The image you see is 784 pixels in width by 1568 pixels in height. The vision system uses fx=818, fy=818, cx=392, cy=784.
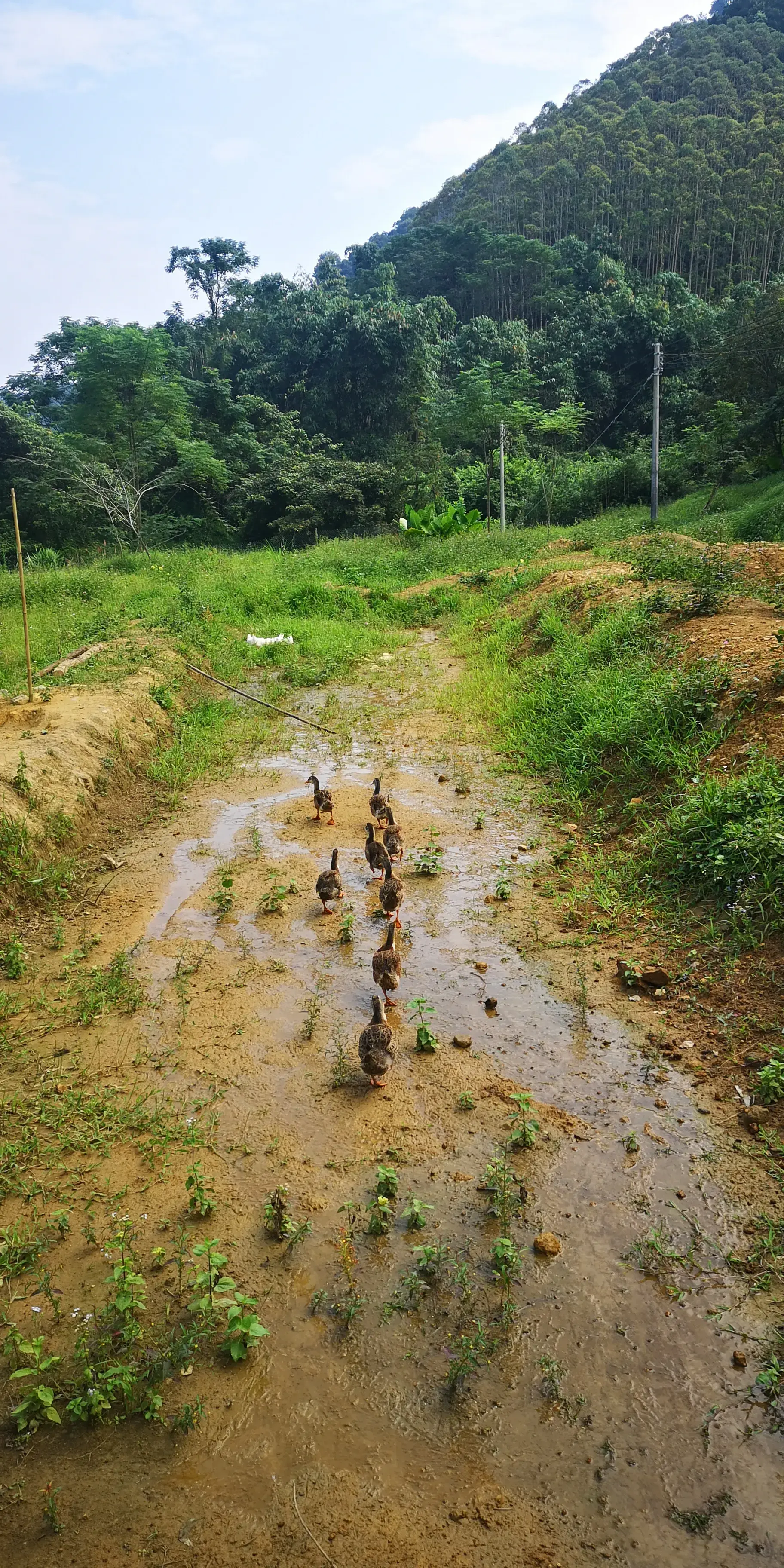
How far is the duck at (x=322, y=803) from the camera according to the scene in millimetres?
7942

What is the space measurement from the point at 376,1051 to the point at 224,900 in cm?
245

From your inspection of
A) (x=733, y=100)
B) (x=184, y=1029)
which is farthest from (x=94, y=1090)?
(x=733, y=100)

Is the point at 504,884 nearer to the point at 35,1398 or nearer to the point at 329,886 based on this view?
the point at 329,886

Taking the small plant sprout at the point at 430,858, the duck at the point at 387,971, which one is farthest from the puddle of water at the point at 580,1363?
the small plant sprout at the point at 430,858

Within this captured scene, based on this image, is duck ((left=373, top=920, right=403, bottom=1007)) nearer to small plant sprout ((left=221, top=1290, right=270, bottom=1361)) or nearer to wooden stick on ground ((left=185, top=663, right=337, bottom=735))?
small plant sprout ((left=221, top=1290, right=270, bottom=1361))

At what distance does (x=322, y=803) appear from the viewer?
7938mm

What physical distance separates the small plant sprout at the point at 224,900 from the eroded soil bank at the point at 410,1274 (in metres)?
0.29

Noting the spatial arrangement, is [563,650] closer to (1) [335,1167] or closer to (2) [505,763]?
(2) [505,763]

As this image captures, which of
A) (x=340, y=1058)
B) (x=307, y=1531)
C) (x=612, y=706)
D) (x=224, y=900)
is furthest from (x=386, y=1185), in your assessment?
(x=612, y=706)

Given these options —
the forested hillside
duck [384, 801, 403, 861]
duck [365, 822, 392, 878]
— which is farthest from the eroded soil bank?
the forested hillside

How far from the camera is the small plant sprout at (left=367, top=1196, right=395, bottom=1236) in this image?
3.46 meters

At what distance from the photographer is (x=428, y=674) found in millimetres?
13977

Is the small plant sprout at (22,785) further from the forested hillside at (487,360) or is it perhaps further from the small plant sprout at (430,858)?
the forested hillside at (487,360)

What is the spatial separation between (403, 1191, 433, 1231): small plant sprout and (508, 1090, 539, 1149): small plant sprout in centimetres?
59
